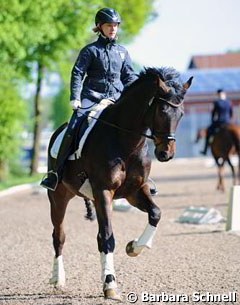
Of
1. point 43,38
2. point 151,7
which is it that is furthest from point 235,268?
point 151,7

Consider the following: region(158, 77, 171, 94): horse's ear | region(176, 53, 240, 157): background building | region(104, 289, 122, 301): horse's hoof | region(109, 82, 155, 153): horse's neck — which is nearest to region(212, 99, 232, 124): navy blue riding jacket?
region(109, 82, 155, 153): horse's neck

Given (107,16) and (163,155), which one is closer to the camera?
(163,155)

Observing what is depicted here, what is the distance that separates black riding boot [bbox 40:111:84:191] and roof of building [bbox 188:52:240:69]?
87.1m

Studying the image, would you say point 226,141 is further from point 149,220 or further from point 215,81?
point 215,81

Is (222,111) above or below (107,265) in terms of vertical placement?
below

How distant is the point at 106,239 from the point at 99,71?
2078mm

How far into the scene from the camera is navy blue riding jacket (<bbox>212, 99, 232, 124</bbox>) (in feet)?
77.9

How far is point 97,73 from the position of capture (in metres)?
9.04

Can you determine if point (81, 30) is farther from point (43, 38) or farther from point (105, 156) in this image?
point (105, 156)

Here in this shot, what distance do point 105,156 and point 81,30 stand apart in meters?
23.8

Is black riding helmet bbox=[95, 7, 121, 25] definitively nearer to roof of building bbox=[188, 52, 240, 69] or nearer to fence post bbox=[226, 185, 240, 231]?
fence post bbox=[226, 185, 240, 231]

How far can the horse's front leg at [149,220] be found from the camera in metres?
8.56

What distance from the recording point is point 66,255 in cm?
1175

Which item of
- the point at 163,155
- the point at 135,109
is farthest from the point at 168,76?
the point at 163,155
